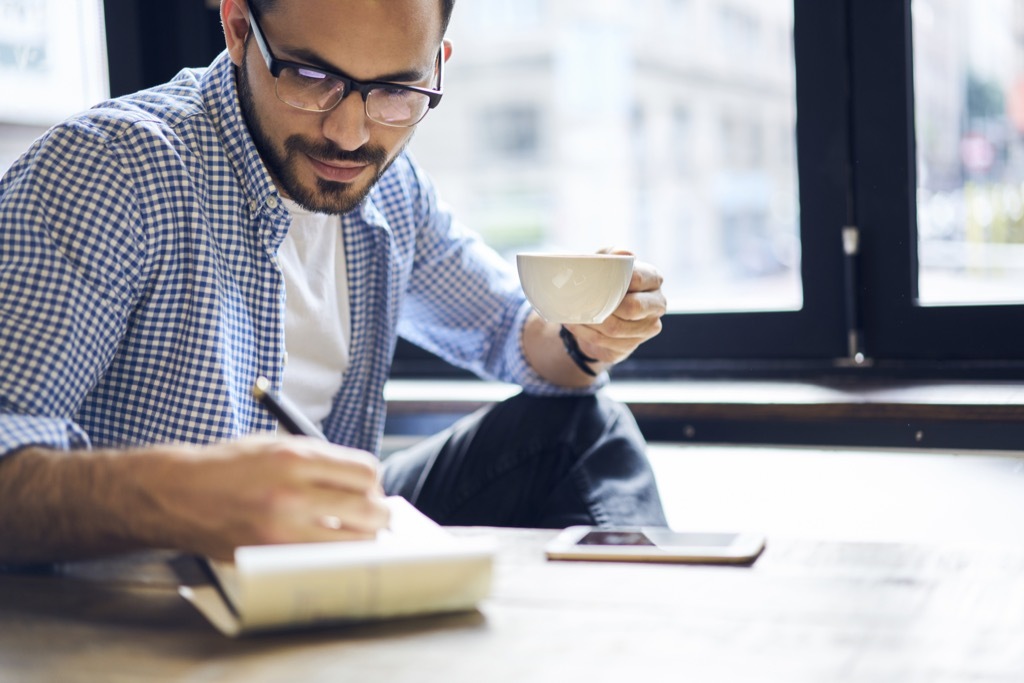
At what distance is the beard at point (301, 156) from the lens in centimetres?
138

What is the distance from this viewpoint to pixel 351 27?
1.30 metres

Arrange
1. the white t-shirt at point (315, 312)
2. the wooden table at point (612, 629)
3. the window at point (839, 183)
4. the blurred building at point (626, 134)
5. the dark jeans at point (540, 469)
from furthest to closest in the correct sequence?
the blurred building at point (626, 134)
the window at point (839, 183)
the white t-shirt at point (315, 312)
the dark jeans at point (540, 469)
the wooden table at point (612, 629)

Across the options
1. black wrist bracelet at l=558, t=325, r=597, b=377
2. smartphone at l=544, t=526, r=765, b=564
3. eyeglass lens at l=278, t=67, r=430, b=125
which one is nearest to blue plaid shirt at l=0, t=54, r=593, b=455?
eyeglass lens at l=278, t=67, r=430, b=125

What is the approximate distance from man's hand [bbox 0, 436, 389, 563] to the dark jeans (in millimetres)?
602

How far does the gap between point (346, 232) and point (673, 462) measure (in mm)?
735

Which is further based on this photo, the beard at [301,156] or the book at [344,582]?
the beard at [301,156]

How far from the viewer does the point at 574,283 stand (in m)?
1.21

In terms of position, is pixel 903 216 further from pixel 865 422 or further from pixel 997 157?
pixel 865 422

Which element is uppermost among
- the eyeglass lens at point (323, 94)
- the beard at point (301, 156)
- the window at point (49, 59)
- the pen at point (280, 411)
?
the window at point (49, 59)

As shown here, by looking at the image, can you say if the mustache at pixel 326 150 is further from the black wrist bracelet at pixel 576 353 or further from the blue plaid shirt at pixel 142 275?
the black wrist bracelet at pixel 576 353

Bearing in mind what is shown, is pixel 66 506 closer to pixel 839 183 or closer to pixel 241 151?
pixel 241 151

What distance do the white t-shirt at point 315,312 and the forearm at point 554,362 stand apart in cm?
28

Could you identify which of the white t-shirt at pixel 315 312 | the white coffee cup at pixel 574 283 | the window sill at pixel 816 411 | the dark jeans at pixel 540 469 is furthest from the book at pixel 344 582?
the window sill at pixel 816 411

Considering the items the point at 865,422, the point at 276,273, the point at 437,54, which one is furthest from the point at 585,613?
the point at 865,422
